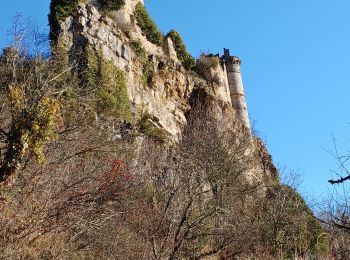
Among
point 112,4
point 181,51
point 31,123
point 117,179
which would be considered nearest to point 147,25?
point 112,4

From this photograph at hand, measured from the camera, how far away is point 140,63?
23969 mm

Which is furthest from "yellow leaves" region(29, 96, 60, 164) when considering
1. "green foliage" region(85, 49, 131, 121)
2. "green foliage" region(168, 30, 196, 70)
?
"green foliage" region(168, 30, 196, 70)

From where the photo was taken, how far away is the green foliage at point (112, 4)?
24.6 m

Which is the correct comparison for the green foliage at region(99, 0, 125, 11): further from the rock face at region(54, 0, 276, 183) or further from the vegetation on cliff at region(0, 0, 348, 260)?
the vegetation on cliff at region(0, 0, 348, 260)

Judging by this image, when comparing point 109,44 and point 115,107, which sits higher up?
point 109,44

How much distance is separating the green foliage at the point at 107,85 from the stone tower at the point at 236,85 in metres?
11.5

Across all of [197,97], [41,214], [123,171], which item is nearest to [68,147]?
[123,171]

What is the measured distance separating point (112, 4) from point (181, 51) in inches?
232

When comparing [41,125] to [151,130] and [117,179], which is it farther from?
[151,130]

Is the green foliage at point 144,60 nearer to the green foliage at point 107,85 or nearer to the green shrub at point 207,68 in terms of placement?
the green foliage at point 107,85

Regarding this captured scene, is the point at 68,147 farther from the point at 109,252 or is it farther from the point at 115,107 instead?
the point at 115,107

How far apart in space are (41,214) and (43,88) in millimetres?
2784

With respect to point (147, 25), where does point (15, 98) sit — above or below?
below

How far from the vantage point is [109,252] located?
1081 cm
